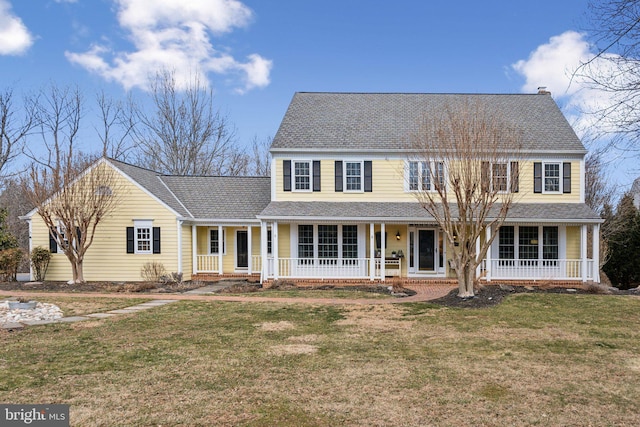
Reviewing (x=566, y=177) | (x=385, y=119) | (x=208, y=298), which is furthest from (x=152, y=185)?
(x=566, y=177)

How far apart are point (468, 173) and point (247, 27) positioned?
1494 centimetres

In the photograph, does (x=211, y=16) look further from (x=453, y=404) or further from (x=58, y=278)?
(x=453, y=404)

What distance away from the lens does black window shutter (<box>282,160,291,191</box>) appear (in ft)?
60.9

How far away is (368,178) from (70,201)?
484 inches

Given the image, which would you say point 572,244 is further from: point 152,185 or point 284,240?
point 152,185

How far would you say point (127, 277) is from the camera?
18547 mm

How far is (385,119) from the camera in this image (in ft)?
65.5

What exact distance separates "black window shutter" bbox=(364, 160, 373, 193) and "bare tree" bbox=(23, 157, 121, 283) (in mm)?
11048

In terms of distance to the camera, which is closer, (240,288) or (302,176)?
(240,288)

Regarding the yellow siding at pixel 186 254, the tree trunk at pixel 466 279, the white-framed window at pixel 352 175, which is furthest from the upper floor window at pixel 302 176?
the tree trunk at pixel 466 279

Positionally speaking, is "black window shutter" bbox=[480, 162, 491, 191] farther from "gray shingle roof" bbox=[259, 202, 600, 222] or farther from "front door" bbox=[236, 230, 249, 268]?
"front door" bbox=[236, 230, 249, 268]

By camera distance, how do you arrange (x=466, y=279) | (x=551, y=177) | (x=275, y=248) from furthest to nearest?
1. (x=551, y=177)
2. (x=275, y=248)
3. (x=466, y=279)

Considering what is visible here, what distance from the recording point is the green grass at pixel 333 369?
194 inches

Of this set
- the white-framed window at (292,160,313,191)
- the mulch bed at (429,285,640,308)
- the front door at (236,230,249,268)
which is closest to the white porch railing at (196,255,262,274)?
the front door at (236,230,249,268)
